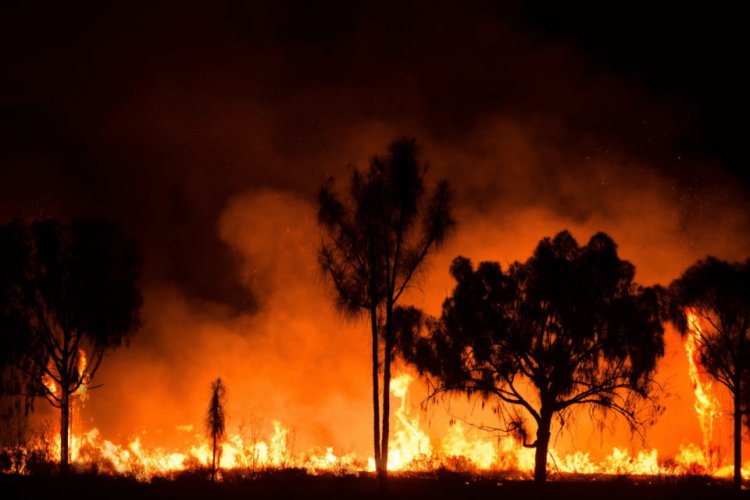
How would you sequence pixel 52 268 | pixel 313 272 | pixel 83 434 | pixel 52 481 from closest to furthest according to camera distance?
1. pixel 52 481
2. pixel 52 268
3. pixel 83 434
4. pixel 313 272

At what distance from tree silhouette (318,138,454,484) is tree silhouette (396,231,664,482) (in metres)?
1.46

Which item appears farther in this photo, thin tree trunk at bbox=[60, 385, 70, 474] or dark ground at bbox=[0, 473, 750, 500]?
thin tree trunk at bbox=[60, 385, 70, 474]

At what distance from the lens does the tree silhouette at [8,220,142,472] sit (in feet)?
80.5

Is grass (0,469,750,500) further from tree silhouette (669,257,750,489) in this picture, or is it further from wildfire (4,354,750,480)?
tree silhouette (669,257,750,489)

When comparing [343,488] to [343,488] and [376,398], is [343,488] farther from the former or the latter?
[376,398]

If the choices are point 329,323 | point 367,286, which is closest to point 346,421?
point 329,323

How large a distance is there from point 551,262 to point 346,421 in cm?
1646

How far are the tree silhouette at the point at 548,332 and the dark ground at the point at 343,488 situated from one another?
177cm

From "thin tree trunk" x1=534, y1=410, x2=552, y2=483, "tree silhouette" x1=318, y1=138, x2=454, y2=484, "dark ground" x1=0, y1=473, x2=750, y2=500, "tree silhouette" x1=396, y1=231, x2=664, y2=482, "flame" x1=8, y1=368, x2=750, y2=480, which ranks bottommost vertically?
"flame" x1=8, y1=368, x2=750, y2=480

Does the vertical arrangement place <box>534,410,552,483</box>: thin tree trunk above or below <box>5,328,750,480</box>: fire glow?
above

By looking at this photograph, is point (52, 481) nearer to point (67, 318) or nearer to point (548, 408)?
point (67, 318)

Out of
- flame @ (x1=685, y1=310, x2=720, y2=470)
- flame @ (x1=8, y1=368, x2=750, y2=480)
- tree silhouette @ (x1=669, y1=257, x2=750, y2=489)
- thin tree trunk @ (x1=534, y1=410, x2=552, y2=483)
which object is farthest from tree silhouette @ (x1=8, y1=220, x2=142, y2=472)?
flame @ (x1=685, y1=310, x2=720, y2=470)

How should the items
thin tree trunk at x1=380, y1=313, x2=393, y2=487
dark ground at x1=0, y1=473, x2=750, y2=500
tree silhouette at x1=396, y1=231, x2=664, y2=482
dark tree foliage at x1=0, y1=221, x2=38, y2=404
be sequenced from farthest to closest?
dark tree foliage at x1=0, y1=221, x2=38, y2=404 < tree silhouette at x1=396, y1=231, x2=664, y2=482 < thin tree trunk at x1=380, y1=313, x2=393, y2=487 < dark ground at x1=0, y1=473, x2=750, y2=500

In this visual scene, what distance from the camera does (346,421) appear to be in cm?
3434
